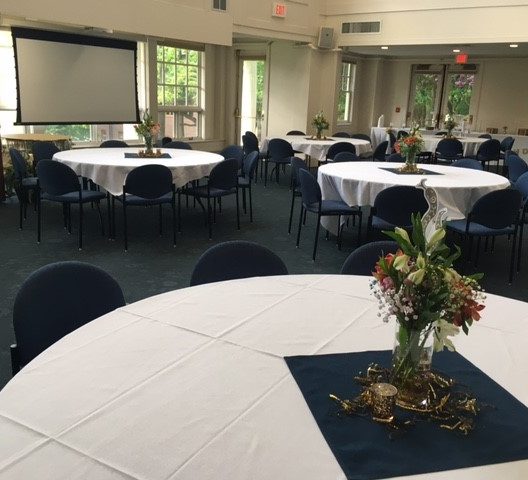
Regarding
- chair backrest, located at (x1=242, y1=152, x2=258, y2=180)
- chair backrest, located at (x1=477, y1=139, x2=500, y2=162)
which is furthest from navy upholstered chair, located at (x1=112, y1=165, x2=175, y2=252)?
chair backrest, located at (x1=477, y1=139, x2=500, y2=162)

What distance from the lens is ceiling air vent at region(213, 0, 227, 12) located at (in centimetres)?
921

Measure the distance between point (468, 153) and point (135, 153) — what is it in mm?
6311

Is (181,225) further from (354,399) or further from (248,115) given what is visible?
(248,115)

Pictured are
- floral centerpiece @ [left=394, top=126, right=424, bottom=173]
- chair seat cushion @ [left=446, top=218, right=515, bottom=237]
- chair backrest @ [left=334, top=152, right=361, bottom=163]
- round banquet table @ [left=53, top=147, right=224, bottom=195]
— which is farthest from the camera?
chair backrest @ [left=334, top=152, right=361, bottom=163]

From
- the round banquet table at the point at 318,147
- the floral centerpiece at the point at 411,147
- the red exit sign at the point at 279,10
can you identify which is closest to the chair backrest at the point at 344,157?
the floral centerpiece at the point at 411,147

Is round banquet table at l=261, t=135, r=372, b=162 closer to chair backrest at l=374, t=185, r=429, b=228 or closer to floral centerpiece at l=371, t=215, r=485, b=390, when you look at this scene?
chair backrest at l=374, t=185, r=429, b=228

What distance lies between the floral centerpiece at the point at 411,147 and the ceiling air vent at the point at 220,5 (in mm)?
5165

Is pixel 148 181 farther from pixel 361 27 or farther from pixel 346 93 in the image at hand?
pixel 346 93

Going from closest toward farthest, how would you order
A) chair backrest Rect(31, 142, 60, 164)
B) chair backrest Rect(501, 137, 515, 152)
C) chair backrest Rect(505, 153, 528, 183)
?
chair backrest Rect(31, 142, 60, 164)
chair backrest Rect(505, 153, 528, 183)
chair backrest Rect(501, 137, 515, 152)

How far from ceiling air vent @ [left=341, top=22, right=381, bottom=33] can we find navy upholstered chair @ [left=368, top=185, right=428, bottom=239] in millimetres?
7351

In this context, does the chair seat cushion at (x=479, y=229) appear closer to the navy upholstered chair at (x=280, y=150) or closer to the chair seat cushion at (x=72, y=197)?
the chair seat cushion at (x=72, y=197)

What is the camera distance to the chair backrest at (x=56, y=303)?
196 centimetres

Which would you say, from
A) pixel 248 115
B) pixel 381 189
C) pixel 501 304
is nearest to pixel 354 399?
pixel 501 304

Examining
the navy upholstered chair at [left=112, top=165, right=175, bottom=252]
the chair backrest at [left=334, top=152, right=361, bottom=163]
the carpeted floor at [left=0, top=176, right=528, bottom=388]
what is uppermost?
the chair backrest at [left=334, top=152, right=361, bottom=163]
